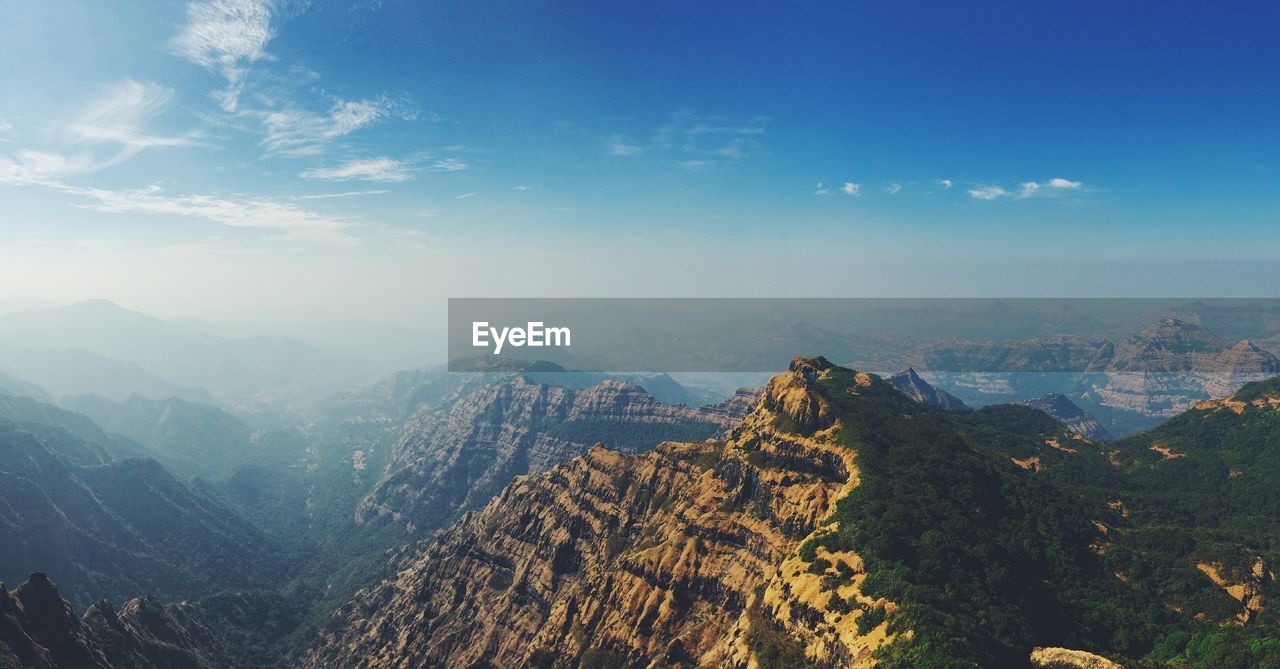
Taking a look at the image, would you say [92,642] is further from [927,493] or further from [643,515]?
[927,493]

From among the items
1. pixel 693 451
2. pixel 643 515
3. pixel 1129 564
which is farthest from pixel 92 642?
pixel 1129 564

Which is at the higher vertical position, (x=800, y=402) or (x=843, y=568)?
(x=800, y=402)

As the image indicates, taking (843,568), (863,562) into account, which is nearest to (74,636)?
(843,568)

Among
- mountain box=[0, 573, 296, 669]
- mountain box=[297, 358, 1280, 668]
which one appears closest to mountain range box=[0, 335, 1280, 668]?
mountain box=[297, 358, 1280, 668]

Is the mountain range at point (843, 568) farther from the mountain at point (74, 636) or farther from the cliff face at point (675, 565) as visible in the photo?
the mountain at point (74, 636)

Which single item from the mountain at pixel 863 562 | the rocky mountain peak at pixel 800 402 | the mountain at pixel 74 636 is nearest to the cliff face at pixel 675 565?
the rocky mountain peak at pixel 800 402

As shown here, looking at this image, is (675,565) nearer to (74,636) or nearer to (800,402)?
(800,402)
